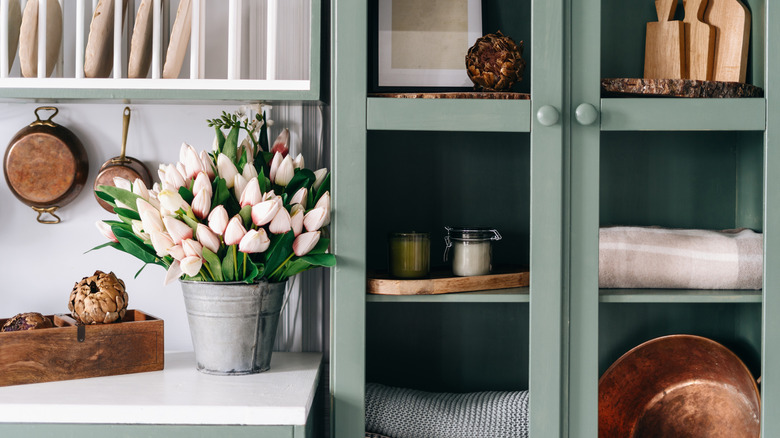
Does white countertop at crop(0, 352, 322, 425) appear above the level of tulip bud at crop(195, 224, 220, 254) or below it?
below

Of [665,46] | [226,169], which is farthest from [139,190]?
[665,46]

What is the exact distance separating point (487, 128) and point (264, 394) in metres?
0.65

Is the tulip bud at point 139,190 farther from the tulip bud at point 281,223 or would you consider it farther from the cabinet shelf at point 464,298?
the cabinet shelf at point 464,298

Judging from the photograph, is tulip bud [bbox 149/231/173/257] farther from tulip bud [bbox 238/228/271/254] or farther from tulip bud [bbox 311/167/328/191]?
tulip bud [bbox 311/167/328/191]

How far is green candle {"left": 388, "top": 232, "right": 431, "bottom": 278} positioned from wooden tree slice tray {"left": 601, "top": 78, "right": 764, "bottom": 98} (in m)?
0.49

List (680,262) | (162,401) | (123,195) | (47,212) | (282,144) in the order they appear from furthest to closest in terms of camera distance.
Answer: (47,212)
(282,144)
(680,262)
(123,195)
(162,401)

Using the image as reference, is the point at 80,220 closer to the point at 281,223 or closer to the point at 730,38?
the point at 281,223

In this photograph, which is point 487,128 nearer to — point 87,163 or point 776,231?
point 776,231

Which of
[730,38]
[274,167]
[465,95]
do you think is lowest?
[274,167]

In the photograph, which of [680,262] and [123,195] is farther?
[680,262]

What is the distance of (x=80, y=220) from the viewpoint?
156 cm

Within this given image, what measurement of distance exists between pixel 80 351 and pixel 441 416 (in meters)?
0.75

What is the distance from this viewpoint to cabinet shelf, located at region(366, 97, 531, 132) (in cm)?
120

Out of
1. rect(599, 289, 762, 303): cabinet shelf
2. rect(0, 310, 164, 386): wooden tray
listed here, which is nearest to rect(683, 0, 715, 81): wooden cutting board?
rect(599, 289, 762, 303): cabinet shelf
